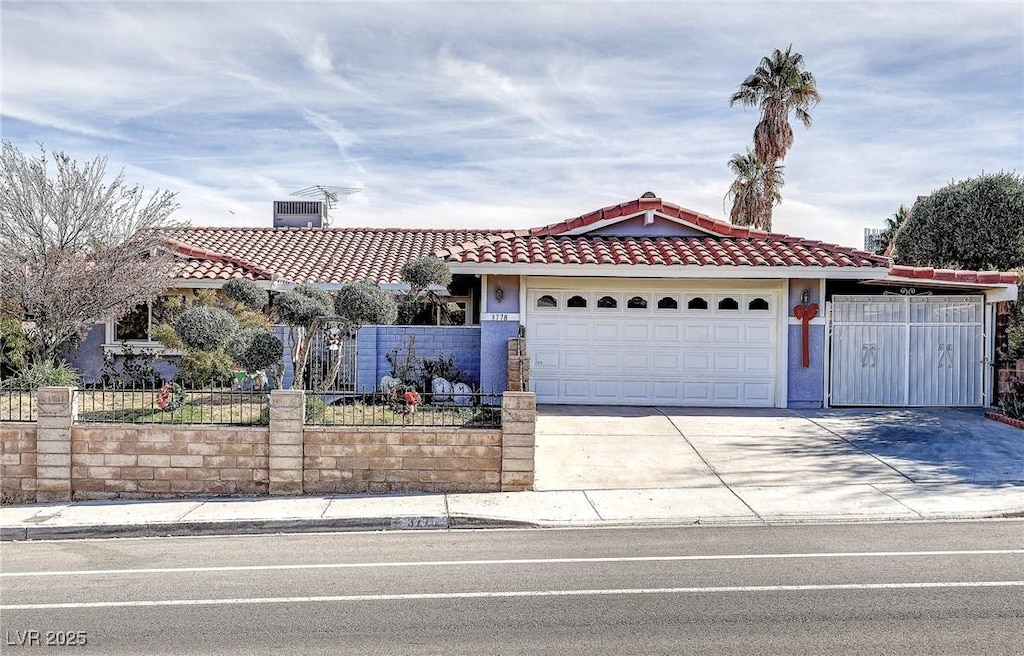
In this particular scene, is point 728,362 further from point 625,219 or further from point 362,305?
point 362,305

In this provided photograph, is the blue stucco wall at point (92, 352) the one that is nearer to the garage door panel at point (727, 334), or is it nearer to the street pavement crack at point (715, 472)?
the street pavement crack at point (715, 472)

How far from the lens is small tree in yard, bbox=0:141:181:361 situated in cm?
1425

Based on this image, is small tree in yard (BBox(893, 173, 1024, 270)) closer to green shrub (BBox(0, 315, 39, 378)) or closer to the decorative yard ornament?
the decorative yard ornament

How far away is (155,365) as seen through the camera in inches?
659

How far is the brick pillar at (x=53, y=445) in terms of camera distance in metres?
9.55

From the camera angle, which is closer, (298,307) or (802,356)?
(298,307)

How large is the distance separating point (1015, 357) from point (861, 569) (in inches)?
391

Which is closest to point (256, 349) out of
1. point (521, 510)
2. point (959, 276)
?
point (521, 510)

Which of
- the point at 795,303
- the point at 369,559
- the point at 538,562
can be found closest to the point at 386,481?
the point at 369,559

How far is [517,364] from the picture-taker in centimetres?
1370

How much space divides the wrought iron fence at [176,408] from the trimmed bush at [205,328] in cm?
63

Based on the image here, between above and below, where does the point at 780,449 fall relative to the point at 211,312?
below

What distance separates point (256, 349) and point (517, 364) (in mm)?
4634

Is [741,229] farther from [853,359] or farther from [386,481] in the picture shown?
[386,481]
